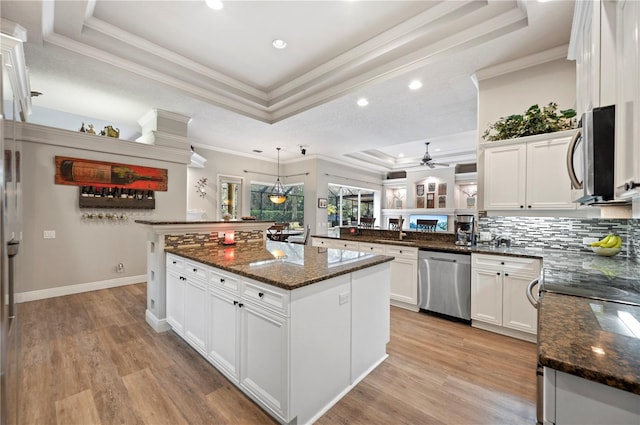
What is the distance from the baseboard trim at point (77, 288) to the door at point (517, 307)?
5.63 meters

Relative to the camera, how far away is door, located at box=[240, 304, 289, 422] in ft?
5.31

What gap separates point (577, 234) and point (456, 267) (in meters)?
1.29

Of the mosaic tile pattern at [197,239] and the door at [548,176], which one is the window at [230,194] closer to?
the mosaic tile pattern at [197,239]

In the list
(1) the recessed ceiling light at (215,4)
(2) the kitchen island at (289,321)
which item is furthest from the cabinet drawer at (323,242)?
(1) the recessed ceiling light at (215,4)

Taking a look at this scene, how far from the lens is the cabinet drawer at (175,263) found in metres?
2.66

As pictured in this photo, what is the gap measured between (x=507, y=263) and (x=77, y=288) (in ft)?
19.9

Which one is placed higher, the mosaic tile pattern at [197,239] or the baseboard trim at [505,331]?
the mosaic tile pattern at [197,239]

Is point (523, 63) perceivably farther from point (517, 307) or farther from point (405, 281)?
point (405, 281)

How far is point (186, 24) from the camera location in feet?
9.68

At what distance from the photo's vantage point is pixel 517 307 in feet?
9.35

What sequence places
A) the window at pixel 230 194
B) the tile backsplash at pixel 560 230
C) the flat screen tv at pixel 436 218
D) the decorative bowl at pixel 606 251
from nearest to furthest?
the decorative bowl at pixel 606 251 < the tile backsplash at pixel 560 230 < the window at pixel 230 194 < the flat screen tv at pixel 436 218

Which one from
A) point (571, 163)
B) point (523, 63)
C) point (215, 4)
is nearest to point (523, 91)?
point (523, 63)

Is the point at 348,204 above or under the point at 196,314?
above

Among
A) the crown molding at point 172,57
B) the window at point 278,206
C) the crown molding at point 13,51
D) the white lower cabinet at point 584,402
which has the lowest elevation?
the white lower cabinet at point 584,402
